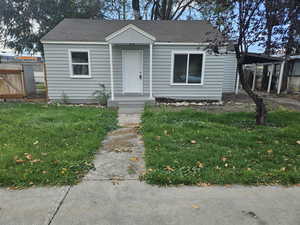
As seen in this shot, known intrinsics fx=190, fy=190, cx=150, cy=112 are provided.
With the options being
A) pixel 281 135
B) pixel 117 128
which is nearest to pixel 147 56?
pixel 117 128

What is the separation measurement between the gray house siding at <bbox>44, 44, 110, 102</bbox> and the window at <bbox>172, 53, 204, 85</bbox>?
3227 mm

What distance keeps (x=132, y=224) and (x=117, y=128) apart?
137 inches

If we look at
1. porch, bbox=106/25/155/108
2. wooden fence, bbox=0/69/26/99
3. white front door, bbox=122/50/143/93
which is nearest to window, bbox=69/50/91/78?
porch, bbox=106/25/155/108

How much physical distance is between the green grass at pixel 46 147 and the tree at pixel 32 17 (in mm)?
9969

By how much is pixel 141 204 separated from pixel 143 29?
9583mm

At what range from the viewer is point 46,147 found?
3727mm

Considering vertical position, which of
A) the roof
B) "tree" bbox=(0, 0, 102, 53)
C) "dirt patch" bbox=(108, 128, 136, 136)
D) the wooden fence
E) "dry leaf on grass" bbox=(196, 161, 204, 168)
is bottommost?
"dirt patch" bbox=(108, 128, 136, 136)

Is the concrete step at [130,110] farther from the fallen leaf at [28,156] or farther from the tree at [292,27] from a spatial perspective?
the tree at [292,27]

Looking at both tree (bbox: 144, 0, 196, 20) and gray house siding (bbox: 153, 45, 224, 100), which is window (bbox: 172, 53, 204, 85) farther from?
tree (bbox: 144, 0, 196, 20)

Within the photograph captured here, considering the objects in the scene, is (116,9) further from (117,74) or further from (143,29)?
(117,74)

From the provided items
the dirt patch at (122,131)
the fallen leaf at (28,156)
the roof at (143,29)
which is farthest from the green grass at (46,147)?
the roof at (143,29)

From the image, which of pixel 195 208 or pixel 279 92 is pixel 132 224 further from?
pixel 279 92

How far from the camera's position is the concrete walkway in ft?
6.54

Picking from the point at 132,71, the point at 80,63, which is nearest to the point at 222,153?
the point at 132,71
